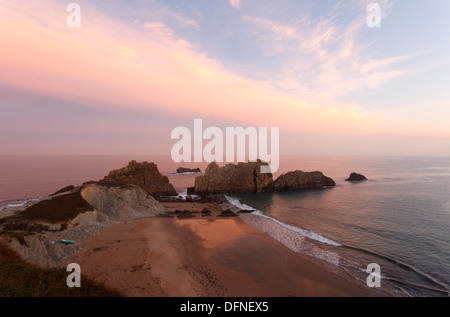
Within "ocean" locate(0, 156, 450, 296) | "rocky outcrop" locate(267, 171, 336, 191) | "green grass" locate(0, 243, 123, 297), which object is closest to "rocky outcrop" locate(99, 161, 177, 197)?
"ocean" locate(0, 156, 450, 296)

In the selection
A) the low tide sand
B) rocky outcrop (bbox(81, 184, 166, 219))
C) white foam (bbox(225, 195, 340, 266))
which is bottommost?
white foam (bbox(225, 195, 340, 266))

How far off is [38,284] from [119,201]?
27.0m

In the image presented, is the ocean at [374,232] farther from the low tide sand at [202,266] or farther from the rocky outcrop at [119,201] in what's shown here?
the rocky outcrop at [119,201]

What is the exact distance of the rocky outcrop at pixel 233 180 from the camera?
61.8 meters

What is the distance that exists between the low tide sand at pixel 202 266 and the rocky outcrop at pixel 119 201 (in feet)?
22.5

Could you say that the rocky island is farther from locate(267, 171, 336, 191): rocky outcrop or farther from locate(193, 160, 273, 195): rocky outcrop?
locate(267, 171, 336, 191): rocky outcrop

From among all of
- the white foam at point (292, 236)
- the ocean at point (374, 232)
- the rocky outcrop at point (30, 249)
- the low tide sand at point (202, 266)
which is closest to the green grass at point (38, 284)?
the rocky outcrop at point (30, 249)

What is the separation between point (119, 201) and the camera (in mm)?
34281

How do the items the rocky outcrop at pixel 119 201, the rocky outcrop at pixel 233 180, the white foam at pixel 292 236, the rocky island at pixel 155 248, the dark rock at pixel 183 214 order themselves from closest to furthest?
the rocky island at pixel 155 248, the white foam at pixel 292 236, the rocky outcrop at pixel 119 201, the dark rock at pixel 183 214, the rocky outcrop at pixel 233 180

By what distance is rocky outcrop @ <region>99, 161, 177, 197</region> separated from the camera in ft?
182

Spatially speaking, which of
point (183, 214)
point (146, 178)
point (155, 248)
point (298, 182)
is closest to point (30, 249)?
point (155, 248)

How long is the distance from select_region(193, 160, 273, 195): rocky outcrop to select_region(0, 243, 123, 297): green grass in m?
50.9

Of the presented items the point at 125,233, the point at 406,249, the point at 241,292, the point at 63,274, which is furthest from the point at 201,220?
the point at 406,249

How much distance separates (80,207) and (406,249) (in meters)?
42.3
